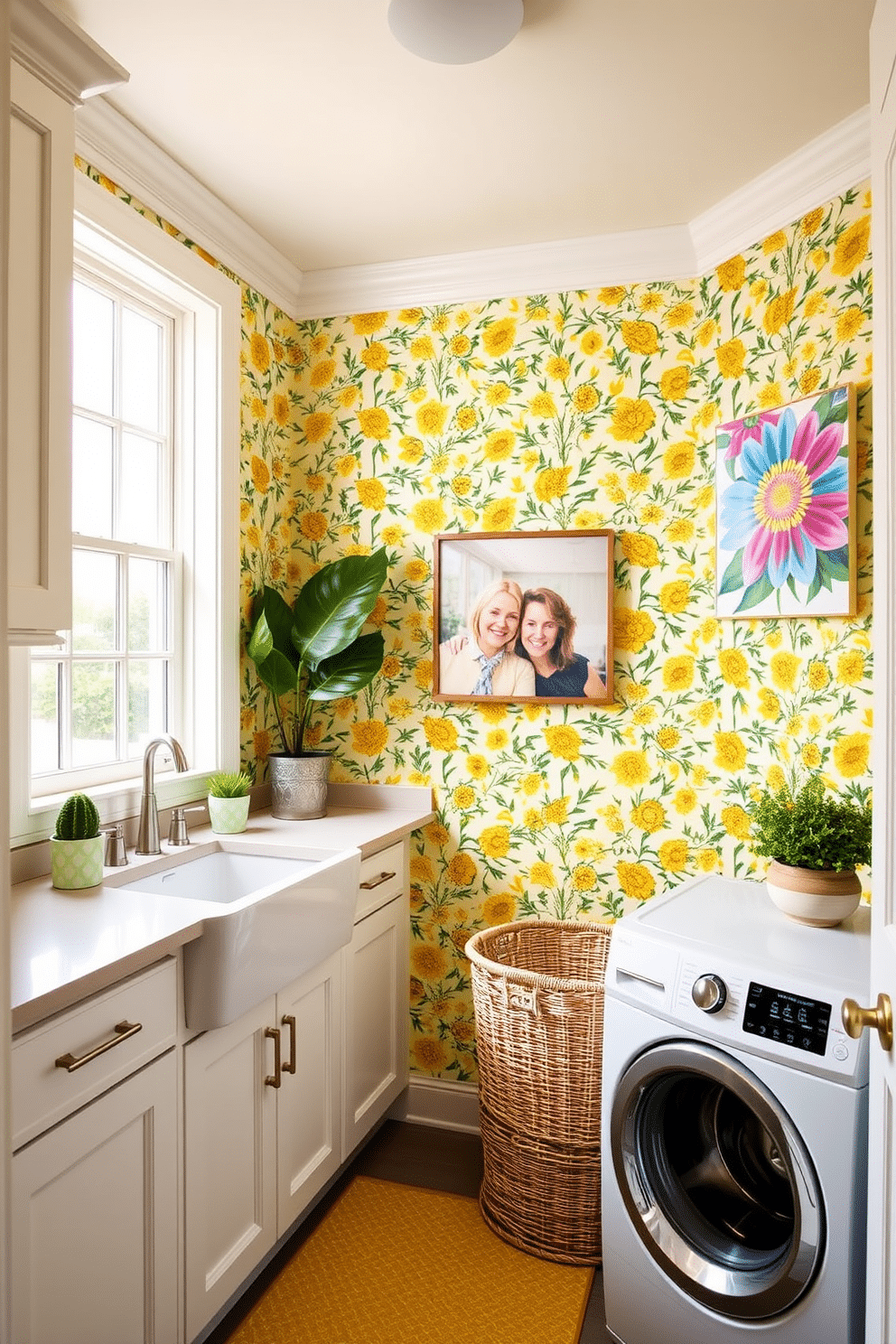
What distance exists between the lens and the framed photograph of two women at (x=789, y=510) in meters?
2.17

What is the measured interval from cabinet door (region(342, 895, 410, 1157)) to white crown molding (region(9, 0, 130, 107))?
1.96 meters

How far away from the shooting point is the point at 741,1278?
1.69 meters

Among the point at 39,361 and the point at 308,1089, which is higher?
the point at 39,361

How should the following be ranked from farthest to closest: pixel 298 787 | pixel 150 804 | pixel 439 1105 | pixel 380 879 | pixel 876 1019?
pixel 439 1105
pixel 298 787
pixel 380 879
pixel 150 804
pixel 876 1019

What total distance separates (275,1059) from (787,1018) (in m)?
1.10

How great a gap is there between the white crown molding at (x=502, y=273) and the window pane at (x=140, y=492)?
868mm

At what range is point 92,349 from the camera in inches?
89.7

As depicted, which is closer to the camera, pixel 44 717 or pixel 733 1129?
pixel 733 1129

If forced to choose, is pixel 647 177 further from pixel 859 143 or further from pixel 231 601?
pixel 231 601

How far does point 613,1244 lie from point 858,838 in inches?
39.9

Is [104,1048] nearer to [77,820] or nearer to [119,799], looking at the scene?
[77,820]

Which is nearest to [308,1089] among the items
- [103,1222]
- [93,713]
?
[103,1222]

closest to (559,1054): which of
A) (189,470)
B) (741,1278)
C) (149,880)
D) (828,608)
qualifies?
(741,1278)

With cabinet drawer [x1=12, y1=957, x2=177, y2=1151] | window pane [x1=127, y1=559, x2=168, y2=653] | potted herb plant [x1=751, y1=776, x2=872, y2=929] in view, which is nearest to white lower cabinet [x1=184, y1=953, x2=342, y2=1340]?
cabinet drawer [x1=12, y1=957, x2=177, y2=1151]
